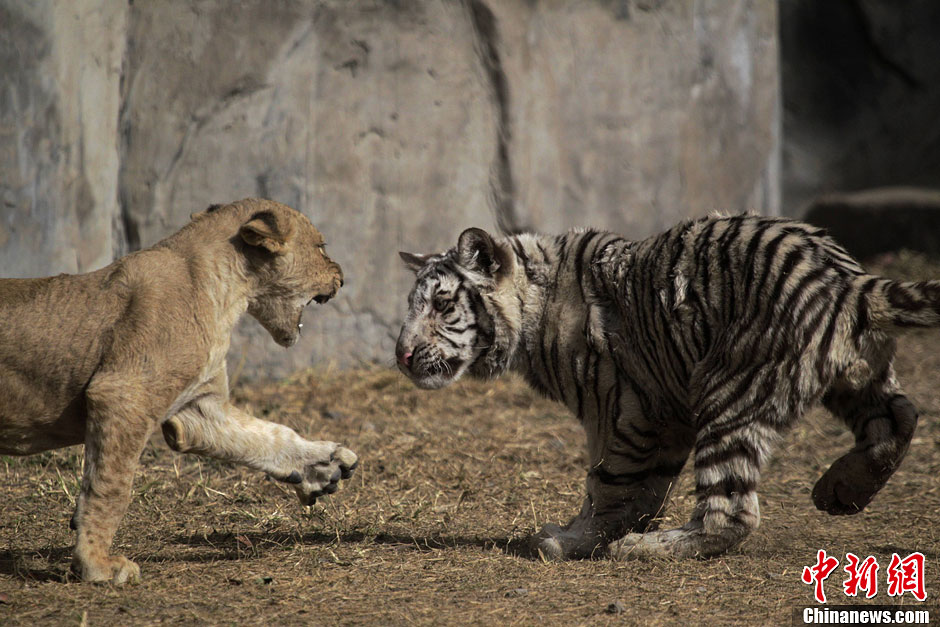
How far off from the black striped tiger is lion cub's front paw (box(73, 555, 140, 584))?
1.59m

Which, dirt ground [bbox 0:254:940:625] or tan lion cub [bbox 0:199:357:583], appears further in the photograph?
tan lion cub [bbox 0:199:357:583]

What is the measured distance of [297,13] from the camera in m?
7.17

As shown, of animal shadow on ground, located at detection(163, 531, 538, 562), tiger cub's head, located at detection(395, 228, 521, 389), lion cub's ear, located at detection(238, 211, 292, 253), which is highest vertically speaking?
lion cub's ear, located at detection(238, 211, 292, 253)

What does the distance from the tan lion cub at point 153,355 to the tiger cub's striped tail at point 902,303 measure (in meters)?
2.20

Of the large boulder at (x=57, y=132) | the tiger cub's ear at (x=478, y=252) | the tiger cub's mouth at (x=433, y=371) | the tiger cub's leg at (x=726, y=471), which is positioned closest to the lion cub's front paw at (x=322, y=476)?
the tiger cub's mouth at (x=433, y=371)

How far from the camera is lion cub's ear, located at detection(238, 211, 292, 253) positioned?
389 centimetres

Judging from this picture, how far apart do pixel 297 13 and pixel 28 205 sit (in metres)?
2.50

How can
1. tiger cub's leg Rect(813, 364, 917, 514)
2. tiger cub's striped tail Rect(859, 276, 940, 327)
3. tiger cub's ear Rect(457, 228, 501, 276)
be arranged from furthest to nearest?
tiger cub's ear Rect(457, 228, 501, 276)
tiger cub's leg Rect(813, 364, 917, 514)
tiger cub's striped tail Rect(859, 276, 940, 327)

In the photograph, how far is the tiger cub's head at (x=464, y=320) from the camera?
4523mm

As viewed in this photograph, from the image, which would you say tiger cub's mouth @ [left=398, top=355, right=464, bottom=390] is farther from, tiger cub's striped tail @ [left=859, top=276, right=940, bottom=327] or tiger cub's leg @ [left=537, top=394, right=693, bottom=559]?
tiger cub's striped tail @ [left=859, top=276, right=940, bottom=327]

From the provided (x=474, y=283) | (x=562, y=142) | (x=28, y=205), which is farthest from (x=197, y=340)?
(x=562, y=142)

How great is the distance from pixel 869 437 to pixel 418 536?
79.4 inches

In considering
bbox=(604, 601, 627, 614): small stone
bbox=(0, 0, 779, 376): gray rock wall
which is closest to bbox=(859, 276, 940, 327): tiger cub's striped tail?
bbox=(604, 601, 627, 614): small stone

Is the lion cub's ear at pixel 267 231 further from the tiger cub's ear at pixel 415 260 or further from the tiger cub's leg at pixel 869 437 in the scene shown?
the tiger cub's leg at pixel 869 437
